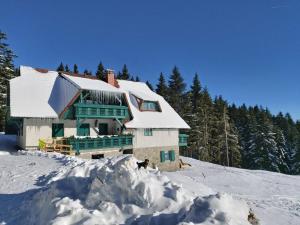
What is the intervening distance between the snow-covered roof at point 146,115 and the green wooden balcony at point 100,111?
1.45 metres

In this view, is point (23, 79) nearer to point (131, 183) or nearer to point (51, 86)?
point (51, 86)

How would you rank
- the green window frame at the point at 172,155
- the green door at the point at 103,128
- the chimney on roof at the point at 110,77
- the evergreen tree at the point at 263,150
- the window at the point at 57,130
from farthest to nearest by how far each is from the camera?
the evergreen tree at the point at 263,150 → the green window frame at the point at 172,155 → the chimney on roof at the point at 110,77 → the green door at the point at 103,128 → the window at the point at 57,130

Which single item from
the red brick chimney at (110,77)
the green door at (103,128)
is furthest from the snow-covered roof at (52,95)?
the green door at (103,128)

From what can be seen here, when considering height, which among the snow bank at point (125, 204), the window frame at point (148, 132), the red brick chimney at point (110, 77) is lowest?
the snow bank at point (125, 204)

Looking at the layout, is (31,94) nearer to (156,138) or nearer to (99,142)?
(99,142)

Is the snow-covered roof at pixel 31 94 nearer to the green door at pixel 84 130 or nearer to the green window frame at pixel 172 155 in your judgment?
the green door at pixel 84 130

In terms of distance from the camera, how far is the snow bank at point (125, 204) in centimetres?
760

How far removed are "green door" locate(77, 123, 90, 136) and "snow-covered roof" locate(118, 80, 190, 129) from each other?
4129 millimetres

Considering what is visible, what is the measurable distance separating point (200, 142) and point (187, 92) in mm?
15758

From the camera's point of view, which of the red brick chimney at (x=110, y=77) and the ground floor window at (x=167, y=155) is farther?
the ground floor window at (x=167, y=155)

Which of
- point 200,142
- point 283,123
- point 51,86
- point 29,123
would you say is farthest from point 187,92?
point 29,123

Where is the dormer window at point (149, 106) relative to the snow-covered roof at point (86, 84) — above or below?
below

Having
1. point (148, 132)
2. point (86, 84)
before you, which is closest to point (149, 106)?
point (148, 132)

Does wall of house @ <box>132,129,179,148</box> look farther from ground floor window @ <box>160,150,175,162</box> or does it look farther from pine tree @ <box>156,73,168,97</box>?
pine tree @ <box>156,73,168,97</box>
